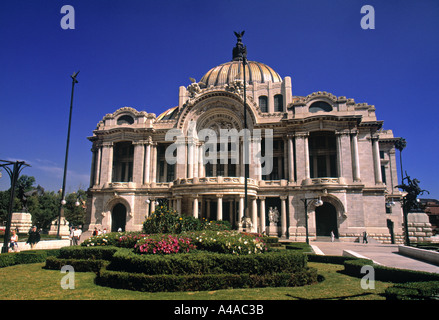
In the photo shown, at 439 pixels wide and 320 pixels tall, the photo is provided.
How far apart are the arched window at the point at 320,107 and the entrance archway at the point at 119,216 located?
3087 centimetres

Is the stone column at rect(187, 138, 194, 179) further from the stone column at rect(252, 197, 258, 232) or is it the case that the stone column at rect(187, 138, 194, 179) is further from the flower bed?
the flower bed

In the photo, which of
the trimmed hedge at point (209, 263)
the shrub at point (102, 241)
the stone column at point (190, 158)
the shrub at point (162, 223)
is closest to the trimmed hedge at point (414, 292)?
the trimmed hedge at point (209, 263)

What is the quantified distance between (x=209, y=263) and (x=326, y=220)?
31.3 m

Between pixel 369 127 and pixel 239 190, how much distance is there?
→ 66.3ft

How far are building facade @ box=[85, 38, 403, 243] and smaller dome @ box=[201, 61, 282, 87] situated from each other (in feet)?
16.0

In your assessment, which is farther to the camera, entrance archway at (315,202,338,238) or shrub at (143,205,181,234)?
entrance archway at (315,202,338,238)

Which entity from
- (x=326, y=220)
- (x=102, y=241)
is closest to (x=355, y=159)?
(x=326, y=220)

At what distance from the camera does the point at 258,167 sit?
137ft

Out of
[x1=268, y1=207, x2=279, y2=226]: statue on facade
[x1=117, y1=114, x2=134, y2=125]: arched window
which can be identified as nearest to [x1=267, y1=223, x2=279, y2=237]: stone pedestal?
[x1=268, y1=207, x2=279, y2=226]: statue on facade

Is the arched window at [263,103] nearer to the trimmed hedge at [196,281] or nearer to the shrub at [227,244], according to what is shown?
the shrub at [227,244]

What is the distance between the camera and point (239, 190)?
122 ft

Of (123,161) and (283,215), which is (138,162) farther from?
(283,215)

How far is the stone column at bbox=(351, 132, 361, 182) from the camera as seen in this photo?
39125 mm
